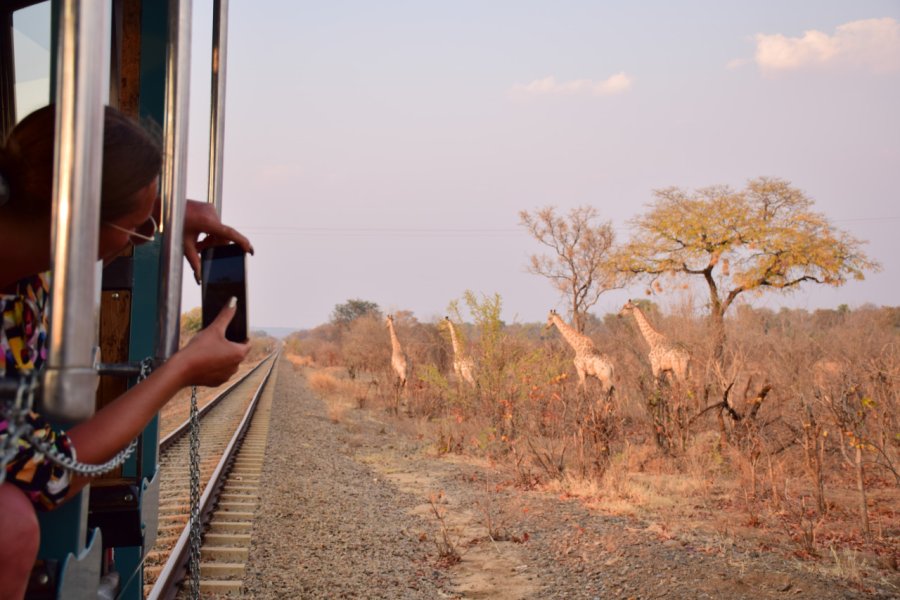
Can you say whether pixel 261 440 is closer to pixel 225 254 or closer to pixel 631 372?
pixel 631 372

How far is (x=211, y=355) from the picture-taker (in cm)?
165

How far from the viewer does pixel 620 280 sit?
26359 millimetres

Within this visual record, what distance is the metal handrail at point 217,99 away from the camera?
6.94 ft

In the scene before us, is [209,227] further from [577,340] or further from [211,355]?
[577,340]

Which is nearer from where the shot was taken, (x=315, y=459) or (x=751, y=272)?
(x=315, y=459)

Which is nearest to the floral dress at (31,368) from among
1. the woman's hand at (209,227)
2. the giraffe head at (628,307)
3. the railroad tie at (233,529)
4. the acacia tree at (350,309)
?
the woman's hand at (209,227)

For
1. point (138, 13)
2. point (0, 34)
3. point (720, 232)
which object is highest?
point (720, 232)

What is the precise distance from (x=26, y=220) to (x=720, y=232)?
23964 millimetres

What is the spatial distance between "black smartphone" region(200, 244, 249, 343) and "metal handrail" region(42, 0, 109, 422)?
63 cm

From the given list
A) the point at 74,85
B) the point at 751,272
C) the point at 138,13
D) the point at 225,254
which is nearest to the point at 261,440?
the point at 138,13

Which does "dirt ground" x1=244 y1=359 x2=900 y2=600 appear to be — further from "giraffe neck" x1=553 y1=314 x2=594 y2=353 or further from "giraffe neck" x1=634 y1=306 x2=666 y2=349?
"giraffe neck" x1=634 y1=306 x2=666 y2=349

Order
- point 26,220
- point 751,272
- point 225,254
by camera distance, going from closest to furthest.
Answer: point 26,220 < point 225,254 < point 751,272

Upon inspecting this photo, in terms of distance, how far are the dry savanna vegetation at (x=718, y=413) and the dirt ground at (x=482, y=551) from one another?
14.6 inches

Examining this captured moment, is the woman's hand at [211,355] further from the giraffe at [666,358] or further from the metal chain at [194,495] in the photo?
the giraffe at [666,358]
